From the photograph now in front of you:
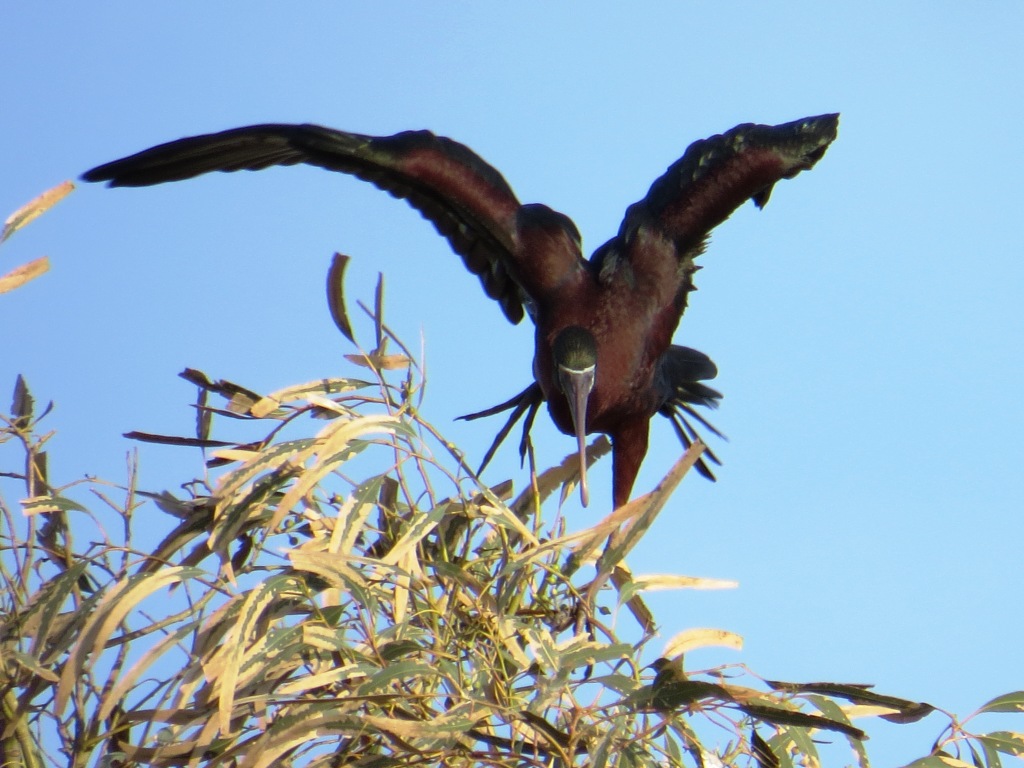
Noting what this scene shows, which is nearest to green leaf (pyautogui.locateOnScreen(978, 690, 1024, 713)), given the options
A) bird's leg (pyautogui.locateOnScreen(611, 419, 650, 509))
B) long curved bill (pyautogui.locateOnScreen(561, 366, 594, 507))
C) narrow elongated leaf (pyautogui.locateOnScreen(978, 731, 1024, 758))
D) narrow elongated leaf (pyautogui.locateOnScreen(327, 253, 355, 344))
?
narrow elongated leaf (pyautogui.locateOnScreen(978, 731, 1024, 758))

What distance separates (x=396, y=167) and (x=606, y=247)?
0.58 m

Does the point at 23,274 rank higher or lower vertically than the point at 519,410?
lower

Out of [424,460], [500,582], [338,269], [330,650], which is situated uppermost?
[338,269]

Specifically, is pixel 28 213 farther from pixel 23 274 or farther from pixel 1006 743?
pixel 1006 743

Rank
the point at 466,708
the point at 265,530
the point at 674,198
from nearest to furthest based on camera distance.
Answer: the point at 466,708
the point at 265,530
the point at 674,198

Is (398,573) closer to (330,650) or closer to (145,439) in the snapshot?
(330,650)

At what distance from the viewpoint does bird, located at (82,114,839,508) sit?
3.00m

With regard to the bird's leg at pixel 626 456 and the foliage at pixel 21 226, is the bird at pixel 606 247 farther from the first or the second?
the foliage at pixel 21 226

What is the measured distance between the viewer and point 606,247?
3221mm

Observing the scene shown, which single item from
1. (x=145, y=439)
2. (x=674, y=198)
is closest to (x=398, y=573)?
(x=145, y=439)

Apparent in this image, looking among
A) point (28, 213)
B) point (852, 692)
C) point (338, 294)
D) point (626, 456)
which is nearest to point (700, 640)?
point (852, 692)

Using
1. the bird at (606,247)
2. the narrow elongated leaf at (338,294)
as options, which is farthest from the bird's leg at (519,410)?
the narrow elongated leaf at (338,294)

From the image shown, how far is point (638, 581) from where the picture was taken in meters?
1.82

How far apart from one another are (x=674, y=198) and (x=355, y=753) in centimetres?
179
